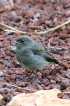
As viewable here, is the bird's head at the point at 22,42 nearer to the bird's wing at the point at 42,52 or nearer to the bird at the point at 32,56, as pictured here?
the bird at the point at 32,56

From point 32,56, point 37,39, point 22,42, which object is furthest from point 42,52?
point 37,39

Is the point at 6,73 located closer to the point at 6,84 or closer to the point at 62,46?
the point at 6,84

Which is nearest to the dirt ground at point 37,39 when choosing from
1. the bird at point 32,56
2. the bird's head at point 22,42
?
the bird at point 32,56

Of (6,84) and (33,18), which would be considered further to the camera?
(33,18)

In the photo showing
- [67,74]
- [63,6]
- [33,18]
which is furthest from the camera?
[63,6]

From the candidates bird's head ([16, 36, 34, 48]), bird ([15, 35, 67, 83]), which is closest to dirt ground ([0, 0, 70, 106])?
bird ([15, 35, 67, 83])

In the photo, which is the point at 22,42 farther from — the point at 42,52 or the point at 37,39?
the point at 37,39

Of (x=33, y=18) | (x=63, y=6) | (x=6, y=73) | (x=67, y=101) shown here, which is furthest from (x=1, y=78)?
(x=63, y=6)
